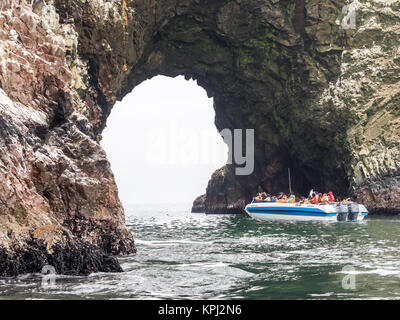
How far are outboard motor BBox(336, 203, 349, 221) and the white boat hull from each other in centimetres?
39

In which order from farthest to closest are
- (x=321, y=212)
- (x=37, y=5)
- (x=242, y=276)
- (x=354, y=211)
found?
(x=354, y=211) → (x=321, y=212) → (x=37, y=5) → (x=242, y=276)

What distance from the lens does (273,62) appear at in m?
44.4

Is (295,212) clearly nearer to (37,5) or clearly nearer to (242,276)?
(37,5)

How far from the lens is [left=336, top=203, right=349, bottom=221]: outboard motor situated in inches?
1399

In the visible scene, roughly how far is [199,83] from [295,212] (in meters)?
20.3

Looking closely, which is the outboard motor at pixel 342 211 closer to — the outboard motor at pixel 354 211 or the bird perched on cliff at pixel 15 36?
the outboard motor at pixel 354 211

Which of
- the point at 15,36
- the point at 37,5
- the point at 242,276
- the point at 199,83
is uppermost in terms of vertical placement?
the point at 199,83

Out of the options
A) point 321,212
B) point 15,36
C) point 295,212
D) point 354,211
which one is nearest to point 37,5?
point 15,36

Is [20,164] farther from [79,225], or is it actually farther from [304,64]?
[304,64]

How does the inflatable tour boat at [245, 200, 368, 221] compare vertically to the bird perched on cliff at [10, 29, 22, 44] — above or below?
below

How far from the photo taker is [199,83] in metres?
51.1

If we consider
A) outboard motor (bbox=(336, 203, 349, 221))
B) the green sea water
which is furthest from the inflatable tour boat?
the green sea water

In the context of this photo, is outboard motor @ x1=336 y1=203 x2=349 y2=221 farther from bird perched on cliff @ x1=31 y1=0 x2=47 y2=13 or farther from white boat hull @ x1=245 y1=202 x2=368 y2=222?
bird perched on cliff @ x1=31 y1=0 x2=47 y2=13
